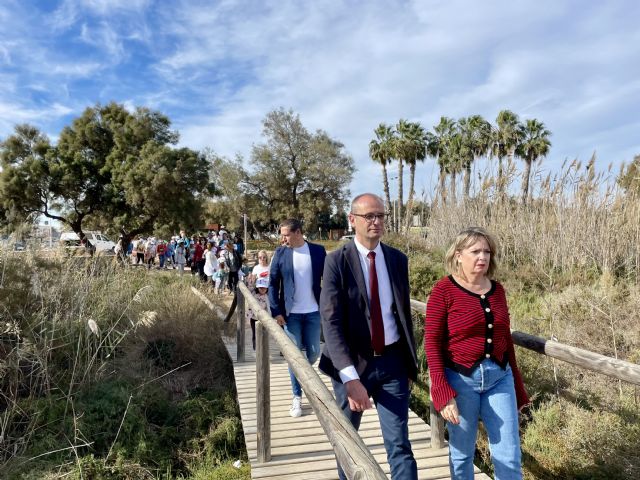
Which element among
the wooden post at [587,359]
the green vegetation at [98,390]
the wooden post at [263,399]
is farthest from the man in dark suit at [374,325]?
the green vegetation at [98,390]

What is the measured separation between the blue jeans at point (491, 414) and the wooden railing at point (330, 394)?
1.59 ft

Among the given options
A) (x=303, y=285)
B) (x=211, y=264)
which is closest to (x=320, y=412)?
(x=303, y=285)

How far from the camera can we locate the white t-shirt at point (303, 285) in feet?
12.7

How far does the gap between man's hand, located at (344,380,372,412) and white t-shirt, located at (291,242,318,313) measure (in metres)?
1.74

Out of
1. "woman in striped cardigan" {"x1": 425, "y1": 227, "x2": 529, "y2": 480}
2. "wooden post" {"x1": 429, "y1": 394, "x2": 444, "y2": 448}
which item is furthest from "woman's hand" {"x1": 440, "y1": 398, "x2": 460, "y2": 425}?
"wooden post" {"x1": 429, "y1": 394, "x2": 444, "y2": 448}

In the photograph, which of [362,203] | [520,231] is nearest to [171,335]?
[362,203]

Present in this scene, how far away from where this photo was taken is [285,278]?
392 centimetres

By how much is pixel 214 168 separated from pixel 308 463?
3713cm

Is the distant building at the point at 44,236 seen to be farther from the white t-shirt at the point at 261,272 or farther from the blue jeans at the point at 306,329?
the blue jeans at the point at 306,329

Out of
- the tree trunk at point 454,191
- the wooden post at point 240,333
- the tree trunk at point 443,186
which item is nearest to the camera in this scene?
the wooden post at point 240,333

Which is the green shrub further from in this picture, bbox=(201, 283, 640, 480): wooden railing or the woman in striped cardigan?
the woman in striped cardigan

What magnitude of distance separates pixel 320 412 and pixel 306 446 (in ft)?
6.15

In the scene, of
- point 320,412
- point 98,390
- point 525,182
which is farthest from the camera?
point 525,182

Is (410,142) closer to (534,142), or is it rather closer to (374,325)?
(534,142)
